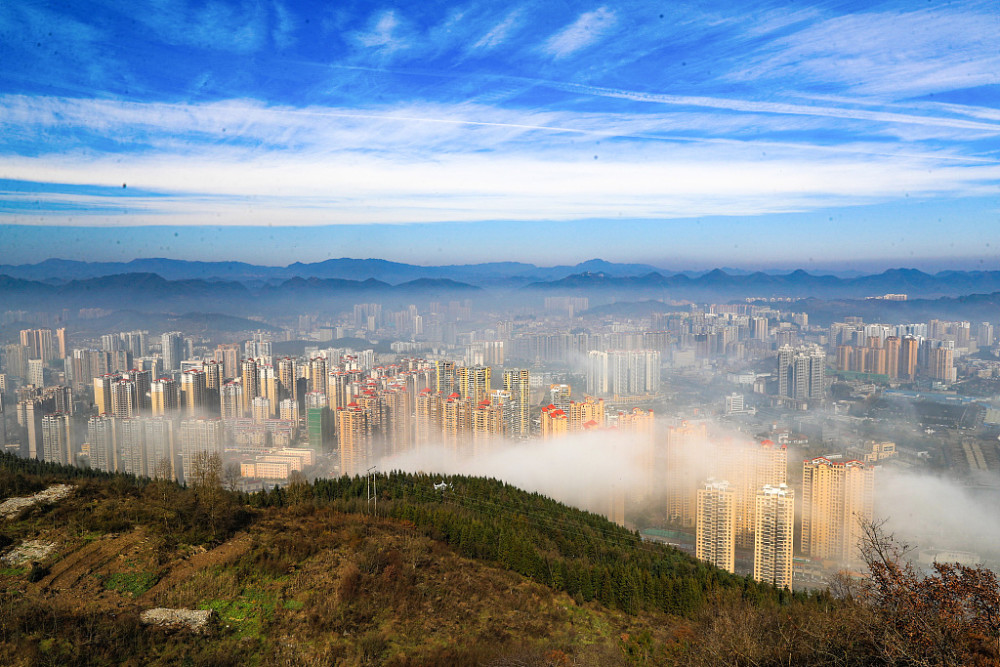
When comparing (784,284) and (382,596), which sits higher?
(784,284)

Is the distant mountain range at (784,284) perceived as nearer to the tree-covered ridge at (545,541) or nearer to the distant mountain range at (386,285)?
the distant mountain range at (386,285)

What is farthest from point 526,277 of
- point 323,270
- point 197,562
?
point 197,562

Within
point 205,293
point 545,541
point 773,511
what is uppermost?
point 205,293

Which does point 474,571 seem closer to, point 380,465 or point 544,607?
point 544,607

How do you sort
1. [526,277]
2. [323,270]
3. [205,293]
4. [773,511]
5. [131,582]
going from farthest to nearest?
[526,277] → [323,270] → [205,293] → [773,511] → [131,582]

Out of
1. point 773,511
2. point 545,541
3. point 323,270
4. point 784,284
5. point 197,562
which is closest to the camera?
point 197,562

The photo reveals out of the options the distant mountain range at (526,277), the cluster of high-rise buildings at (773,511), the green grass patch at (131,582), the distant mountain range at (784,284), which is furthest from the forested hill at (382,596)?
the distant mountain range at (784,284)

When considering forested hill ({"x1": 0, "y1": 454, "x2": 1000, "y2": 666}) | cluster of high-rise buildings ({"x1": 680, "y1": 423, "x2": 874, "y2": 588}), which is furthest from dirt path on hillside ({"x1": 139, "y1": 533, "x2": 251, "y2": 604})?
cluster of high-rise buildings ({"x1": 680, "y1": 423, "x2": 874, "y2": 588})

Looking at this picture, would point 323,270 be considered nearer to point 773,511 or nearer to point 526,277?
point 526,277

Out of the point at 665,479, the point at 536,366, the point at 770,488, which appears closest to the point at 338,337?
the point at 536,366
